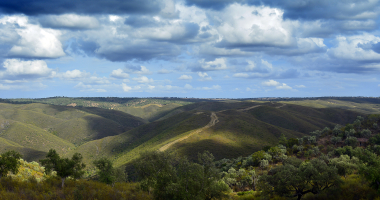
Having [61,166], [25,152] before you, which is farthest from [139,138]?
[61,166]

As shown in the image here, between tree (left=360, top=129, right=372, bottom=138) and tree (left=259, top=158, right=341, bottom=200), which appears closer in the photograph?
tree (left=259, top=158, right=341, bottom=200)

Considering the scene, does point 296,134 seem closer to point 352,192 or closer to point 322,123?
point 322,123

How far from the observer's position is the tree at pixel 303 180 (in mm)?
28656

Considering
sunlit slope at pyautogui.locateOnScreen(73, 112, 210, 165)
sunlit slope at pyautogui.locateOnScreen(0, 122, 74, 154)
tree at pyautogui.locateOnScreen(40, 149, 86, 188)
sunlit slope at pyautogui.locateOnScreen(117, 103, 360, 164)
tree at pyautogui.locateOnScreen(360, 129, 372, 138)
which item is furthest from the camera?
sunlit slope at pyautogui.locateOnScreen(0, 122, 74, 154)

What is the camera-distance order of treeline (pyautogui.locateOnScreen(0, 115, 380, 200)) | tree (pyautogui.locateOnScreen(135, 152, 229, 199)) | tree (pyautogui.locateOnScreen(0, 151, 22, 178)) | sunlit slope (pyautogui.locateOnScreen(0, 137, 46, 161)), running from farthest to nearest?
sunlit slope (pyautogui.locateOnScreen(0, 137, 46, 161)) → tree (pyautogui.locateOnScreen(0, 151, 22, 178)) → treeline (pyautogui.locateOnScreen(0, 115, 380, 200)) → tree (pyautogui.locateOnScreen(135, 152, 229, 199))

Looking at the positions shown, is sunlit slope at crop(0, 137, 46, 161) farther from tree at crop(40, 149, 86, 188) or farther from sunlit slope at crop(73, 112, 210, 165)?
tree at crop(40, 149, 86, 188)

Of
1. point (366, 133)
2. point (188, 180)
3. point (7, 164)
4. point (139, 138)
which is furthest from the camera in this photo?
point (139, 138)

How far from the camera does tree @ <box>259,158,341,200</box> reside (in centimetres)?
2866

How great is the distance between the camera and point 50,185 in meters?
30.5

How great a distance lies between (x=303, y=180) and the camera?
29328mm

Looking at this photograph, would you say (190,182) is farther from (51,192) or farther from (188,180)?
(51,192)

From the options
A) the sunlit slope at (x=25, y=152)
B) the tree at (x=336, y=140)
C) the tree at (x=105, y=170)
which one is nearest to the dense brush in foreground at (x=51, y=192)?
the tree at (x=105, y=170)

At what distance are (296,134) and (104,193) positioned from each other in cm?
13646

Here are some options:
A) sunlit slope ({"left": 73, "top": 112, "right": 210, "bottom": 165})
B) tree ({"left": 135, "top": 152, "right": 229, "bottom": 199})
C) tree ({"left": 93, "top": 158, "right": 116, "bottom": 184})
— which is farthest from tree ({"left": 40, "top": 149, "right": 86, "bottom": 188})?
sunlit slope ({"left": 73, "top": 112, "right": 210, "bottom": 165})
